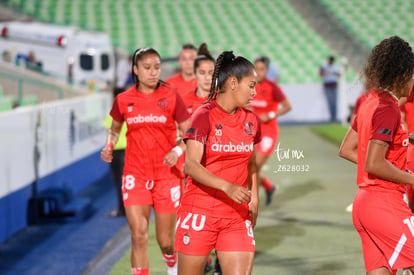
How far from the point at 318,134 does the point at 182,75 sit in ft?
43.3

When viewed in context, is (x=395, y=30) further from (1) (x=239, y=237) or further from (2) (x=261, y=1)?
(1) (x=239, y=237)

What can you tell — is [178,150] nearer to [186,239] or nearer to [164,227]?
[164,227]

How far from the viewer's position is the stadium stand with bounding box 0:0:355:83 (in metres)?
27.3

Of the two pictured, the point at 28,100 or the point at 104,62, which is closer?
the point at 28,100

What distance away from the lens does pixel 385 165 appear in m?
3.80

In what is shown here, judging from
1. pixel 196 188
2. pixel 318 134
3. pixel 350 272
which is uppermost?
pixel 196 188

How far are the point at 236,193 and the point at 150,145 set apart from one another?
1.97 meters

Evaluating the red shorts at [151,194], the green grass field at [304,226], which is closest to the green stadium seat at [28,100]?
the green grass field at [304,226]

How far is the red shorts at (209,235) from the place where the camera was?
4.09 metres

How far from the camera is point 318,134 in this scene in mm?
20562

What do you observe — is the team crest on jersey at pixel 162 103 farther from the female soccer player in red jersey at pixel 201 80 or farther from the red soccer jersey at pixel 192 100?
the red soccer jersey at pixel 192 100

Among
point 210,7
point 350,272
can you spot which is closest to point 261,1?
point 210,7

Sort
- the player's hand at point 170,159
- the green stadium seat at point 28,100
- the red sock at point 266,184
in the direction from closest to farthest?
1. the player's hand at point 170,159
2. the red sock at point 266,184
3. the green stadium seat at point 28,100

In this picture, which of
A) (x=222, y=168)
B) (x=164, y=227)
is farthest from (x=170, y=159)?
(x=222, y=168)
